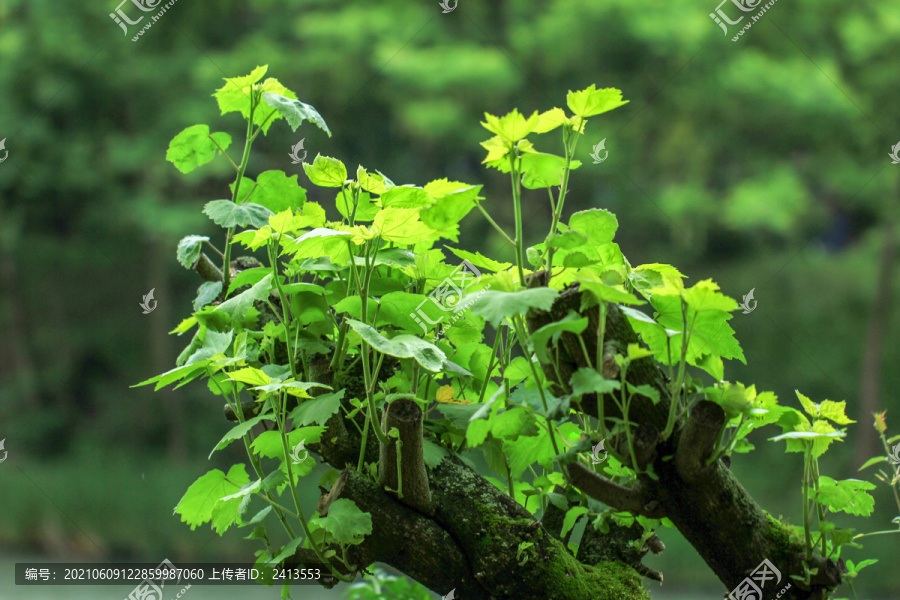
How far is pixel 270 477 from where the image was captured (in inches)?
27.5

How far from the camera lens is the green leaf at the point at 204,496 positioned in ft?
2.54

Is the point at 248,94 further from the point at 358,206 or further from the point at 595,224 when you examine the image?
the point at 595,224

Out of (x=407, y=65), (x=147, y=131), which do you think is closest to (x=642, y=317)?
(x=407, y=65)

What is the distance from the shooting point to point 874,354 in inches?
179

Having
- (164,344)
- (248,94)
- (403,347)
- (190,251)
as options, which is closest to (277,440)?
(403,347)

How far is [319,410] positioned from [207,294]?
0.32 m

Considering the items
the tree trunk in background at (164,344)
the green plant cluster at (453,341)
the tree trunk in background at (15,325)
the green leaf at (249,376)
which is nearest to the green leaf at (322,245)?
the green plant cluster at (453,341)

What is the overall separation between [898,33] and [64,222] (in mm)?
5787

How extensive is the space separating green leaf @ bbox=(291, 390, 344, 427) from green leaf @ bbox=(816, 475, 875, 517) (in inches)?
18.2

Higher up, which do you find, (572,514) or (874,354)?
(572,514)

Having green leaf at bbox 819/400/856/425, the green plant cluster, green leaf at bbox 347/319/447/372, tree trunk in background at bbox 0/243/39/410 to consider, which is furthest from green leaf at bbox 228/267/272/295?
tree trunk in background at bbox 0/243/39/410

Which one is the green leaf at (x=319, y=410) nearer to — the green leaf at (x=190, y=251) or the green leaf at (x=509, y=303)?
the green leaf at (x=509, y=303)

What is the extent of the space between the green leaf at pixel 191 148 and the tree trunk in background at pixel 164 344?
4.38m

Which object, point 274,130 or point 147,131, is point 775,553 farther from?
point 147,131
